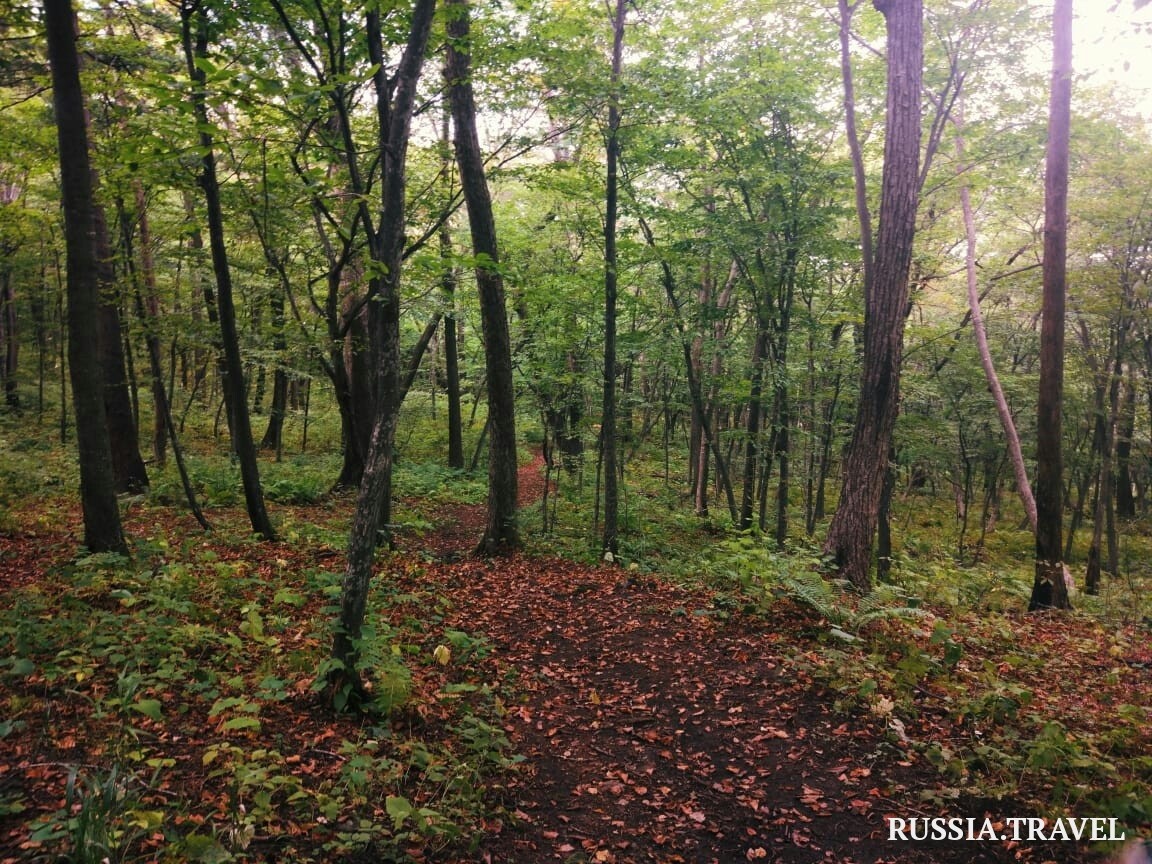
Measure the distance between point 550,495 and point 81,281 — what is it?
11.9 m

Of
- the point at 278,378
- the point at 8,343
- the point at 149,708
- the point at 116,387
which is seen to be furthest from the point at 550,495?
the point at 8,343

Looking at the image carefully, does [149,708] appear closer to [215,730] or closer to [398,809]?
[215,730]

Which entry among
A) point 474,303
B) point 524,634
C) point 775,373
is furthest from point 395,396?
point 474,303

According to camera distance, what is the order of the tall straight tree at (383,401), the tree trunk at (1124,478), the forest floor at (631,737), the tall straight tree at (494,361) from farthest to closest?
the tree trunk at (1124,478) → the tall straight tree at (494,361) → the tall straight tree at (383,401) → the forest floor at (631,737)

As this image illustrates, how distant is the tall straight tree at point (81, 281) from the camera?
18.5 feet

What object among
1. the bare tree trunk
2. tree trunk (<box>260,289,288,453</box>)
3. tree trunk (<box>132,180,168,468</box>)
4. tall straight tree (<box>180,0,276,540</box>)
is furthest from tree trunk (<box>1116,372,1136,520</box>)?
tree trunk (<box>132,180,168,468</box>)

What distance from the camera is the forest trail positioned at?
3783 mm

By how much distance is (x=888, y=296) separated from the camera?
753 cm

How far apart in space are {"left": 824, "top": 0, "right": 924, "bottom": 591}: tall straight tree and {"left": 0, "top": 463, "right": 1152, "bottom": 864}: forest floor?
5.47ft

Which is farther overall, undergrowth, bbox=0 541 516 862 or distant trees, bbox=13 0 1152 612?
distant trees, bbox=13 0 1152 612

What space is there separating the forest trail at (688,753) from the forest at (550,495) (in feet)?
0.12

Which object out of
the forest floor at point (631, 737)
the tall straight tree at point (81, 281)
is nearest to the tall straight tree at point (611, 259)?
the forest floor at point (631, 737)

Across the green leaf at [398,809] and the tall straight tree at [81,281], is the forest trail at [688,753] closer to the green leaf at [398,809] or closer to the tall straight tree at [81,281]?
the green leaf at [398,809]

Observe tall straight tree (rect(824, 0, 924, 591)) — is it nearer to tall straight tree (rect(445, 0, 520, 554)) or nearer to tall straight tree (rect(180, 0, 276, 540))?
tall straight tree (rect(445, 0, 520, 554))
